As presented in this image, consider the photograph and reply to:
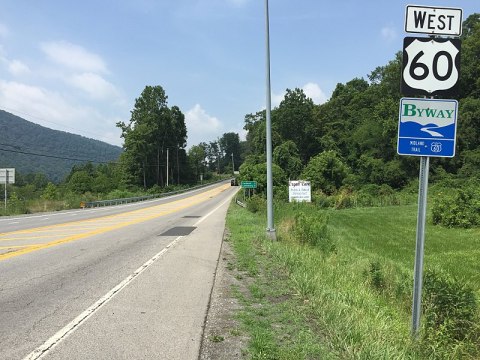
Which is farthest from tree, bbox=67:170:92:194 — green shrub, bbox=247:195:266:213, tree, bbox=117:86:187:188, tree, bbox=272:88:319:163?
green shrub, bbox=247:195:266:213

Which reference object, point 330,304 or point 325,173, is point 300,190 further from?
point 330,304

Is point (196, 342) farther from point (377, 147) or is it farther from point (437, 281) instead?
point (377, 147)

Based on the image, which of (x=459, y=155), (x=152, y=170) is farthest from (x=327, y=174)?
(x=152, y=170)

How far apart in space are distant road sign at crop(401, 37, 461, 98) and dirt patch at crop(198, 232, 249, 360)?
A: 138 inches

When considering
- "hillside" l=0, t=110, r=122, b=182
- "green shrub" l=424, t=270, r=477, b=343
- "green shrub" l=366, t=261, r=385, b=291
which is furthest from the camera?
"hillside" l=0, t=110, r=122, b=182

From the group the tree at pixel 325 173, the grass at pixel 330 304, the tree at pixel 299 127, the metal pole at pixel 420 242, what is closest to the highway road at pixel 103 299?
the grass at pixel 330 304

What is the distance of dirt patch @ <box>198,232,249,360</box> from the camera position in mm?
5129

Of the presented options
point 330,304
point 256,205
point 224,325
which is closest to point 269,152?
point 330,304

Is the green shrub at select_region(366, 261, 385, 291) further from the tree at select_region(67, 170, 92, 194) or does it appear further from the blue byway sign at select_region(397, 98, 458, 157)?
the tree at select_region(67, 170, 92, 194)

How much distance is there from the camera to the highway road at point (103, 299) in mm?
5336

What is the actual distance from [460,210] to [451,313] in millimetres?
19188

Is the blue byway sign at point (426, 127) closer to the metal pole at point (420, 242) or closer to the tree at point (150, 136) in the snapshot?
the metal pole at point (420, 242)

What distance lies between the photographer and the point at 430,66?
489 cm

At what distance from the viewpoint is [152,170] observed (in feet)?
358
